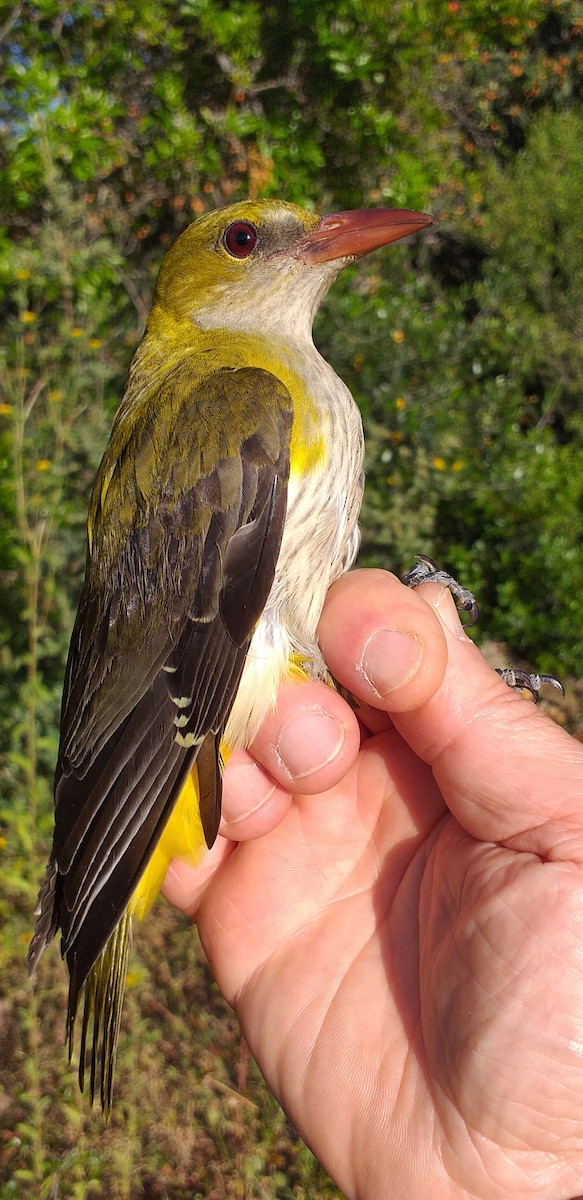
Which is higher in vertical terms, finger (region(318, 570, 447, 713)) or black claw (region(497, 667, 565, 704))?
finger (region(318, 570, 447, 713))

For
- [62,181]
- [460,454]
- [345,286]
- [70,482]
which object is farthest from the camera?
[460,454]

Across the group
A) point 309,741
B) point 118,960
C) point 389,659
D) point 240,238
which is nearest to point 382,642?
point 389,659

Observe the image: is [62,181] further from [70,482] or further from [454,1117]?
[454,1117]

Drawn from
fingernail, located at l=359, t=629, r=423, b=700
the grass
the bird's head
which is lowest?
the grass

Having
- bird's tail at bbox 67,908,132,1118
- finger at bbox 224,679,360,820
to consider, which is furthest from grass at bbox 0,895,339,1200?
finger at bbox 224,679,360,820

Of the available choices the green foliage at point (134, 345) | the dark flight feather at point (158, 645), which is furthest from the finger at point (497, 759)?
the green foliage at point (134, 345)

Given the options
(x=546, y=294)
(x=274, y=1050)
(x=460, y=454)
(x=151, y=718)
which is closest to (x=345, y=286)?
(x=460, y=454)

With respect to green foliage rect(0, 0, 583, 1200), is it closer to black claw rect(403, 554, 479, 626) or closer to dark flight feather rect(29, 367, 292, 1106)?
dark flight feather rect(29, 367, 292, 1106)

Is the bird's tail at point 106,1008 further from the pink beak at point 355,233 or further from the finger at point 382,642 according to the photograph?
the pink beak at point 355,233
